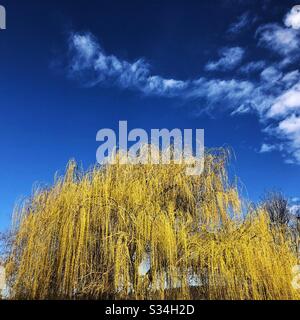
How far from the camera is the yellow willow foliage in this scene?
332 inches

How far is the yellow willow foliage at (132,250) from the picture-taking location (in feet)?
27.7

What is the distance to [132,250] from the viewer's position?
8.77 meters

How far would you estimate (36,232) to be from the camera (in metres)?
8.91

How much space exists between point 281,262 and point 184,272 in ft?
6.92

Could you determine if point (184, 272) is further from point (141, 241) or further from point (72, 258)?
point (72, 258)

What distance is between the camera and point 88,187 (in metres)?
9.55

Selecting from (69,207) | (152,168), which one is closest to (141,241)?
(69,207)
